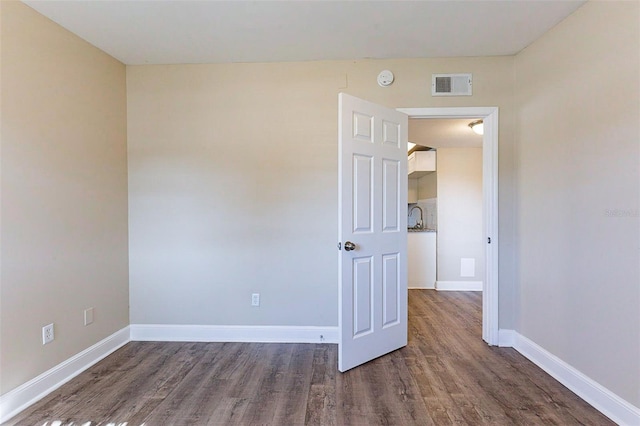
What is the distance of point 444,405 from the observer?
1.74 meters

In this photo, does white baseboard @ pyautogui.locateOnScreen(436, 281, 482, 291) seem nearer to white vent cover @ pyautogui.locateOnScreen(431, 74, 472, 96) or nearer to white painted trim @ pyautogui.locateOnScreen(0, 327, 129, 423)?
white vent cover @ pyautogui.locateOnScreen(431, 74, 472, 96)

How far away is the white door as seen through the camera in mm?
2094

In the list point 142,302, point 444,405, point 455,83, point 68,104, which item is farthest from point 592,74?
point 142,302

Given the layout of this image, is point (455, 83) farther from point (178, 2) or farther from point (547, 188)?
point (178, 2)

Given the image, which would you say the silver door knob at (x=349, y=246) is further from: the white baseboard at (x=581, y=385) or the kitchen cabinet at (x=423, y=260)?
the kitchen cabinet at (x=423, y=260)

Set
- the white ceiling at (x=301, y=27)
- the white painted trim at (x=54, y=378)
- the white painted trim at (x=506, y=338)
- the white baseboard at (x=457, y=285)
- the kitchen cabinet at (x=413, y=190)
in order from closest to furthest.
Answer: the white painted trim at (x=54, y=378) → the white ceiling at (x=301, y=27) → the white painted trim at (x=506, y=338) → the white baseboard at (x=457, y=285) → the kitchen cabinet at (x=413, y=190)

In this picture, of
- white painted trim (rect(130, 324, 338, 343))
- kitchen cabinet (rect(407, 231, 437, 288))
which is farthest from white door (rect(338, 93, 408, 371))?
kitchen cabinet (rect(407, 231, 437, 288))

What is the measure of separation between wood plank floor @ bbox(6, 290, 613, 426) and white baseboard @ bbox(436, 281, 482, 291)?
1881mm

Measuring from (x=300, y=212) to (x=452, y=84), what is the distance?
179 centimetres

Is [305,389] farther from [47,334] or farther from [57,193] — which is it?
[57,193]

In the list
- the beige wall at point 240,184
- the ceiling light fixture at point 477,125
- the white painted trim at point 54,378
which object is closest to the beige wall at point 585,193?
the beige wall at point 240,184

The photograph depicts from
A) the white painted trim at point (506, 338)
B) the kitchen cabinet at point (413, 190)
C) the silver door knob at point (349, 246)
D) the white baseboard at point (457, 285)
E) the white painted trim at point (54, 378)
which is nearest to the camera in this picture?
the white painted trim at point (54, 378)

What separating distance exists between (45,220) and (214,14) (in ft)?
5.97

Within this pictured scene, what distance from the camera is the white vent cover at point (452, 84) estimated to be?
2498 mm
